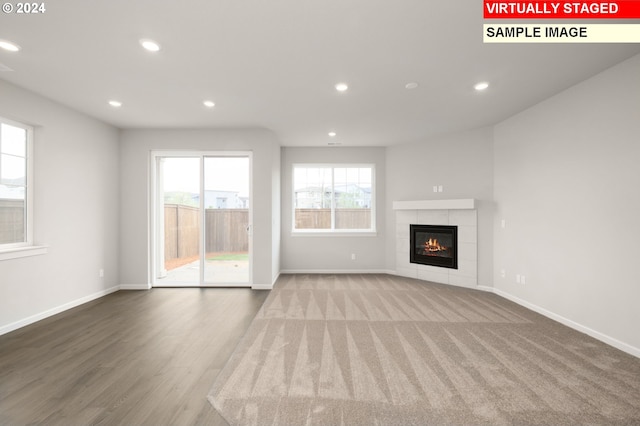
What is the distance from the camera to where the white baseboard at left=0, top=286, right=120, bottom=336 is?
322 cm

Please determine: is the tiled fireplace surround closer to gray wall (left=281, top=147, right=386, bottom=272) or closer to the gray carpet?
gray wall (left=281, top=147, right=386, bottom=272)

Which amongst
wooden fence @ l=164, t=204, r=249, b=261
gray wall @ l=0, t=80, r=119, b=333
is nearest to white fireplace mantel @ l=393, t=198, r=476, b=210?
wooden fence @ l=164, t=204, r=249, b=261

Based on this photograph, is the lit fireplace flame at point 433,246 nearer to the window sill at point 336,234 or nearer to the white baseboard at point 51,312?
the window sill at point 336,234

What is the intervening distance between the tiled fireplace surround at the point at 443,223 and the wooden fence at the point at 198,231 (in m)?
3.18

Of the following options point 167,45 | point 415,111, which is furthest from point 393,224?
point 167,45

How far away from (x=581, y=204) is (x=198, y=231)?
5516 millimetres

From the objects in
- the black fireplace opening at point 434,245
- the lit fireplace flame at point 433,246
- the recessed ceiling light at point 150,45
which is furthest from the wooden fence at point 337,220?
the recessed ceiling light at point 150,45

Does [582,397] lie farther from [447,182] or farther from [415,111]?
[447,182]

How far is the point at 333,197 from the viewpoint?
6.48 meters

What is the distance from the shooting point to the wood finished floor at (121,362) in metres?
1.90

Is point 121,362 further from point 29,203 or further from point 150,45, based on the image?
point 150,45

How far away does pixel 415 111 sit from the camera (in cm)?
418

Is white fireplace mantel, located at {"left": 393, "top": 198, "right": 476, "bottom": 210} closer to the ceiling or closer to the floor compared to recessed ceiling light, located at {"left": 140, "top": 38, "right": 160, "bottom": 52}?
closer to the floor

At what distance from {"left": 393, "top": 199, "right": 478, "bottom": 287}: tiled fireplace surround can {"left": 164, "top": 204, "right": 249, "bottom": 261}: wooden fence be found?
3183 mm
